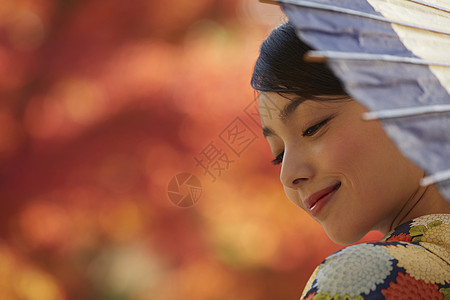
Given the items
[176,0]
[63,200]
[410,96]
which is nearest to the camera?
[410,96]

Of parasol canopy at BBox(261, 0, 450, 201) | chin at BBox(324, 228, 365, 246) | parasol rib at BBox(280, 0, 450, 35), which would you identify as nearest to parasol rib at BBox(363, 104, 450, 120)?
parasol canopy at BBox(261, 0, 450, 201)

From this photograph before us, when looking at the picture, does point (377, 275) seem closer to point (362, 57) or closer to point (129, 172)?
point (362, 57)

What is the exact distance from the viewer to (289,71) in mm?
913

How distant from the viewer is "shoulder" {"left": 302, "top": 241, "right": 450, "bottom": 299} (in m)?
0.63

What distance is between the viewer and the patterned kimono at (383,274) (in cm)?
63

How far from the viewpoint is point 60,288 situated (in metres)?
2.74

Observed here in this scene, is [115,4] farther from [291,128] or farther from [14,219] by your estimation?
[291,128]

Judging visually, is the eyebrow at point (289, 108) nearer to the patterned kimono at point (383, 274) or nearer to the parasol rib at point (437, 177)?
the patterned kimono at point (383, 274)

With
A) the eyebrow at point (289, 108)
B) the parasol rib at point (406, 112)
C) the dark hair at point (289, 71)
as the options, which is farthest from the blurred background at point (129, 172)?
the parasol rib at point (406, 112)

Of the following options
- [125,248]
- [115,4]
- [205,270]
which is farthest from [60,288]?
[115,4]

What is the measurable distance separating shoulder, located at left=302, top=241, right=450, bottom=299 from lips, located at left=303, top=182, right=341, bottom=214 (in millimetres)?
184

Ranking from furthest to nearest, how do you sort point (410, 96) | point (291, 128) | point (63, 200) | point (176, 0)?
point (176, 0) → point (63, 200) → point (291, 128) → point (410, 96)

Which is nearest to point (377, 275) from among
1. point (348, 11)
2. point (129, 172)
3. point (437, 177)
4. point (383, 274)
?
point (383, 274)

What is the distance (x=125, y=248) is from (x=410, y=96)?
243 centimetres
